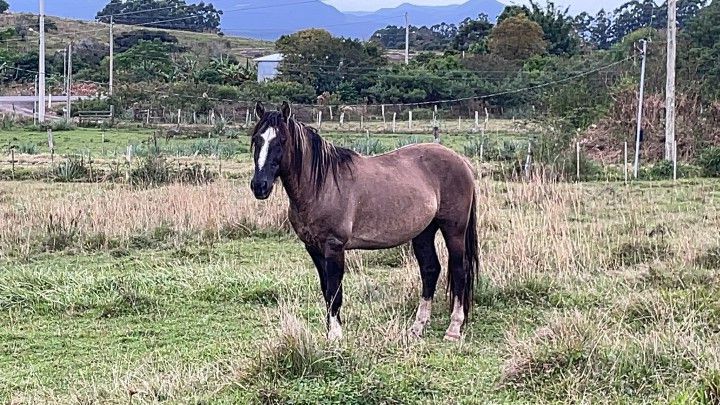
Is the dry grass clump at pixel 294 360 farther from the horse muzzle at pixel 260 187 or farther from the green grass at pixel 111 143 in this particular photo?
the green grass at pixel 111 143

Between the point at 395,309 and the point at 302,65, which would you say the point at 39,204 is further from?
the point at 302,65

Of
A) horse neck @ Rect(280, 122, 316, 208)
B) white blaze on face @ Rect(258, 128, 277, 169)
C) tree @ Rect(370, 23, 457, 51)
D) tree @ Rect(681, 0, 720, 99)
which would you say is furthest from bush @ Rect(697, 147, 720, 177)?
tree @ Rect(370, 23, 457, 51)

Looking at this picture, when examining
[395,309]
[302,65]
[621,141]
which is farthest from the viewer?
[302,65]

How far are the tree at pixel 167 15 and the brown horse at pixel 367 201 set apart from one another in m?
85.5

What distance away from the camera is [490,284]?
715 centimetres

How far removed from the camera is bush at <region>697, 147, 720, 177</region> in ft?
57.0

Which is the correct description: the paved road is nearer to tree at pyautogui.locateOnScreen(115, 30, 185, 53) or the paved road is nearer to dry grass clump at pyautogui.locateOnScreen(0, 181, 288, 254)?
tree at pyautogui.locateOnScreen(115, 30, 185, 53)

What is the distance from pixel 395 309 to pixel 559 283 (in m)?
1.57

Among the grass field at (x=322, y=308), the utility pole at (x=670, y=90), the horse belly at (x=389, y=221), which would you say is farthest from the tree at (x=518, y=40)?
the horse belly at (x=389, y=221)

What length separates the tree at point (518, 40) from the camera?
1954 inches

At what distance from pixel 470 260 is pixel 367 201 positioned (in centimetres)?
110

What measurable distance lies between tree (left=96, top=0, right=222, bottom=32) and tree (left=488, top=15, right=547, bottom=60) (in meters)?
47.8

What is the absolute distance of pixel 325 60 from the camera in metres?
47.1

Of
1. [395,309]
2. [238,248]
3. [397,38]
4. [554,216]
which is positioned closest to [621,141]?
[554,216]
